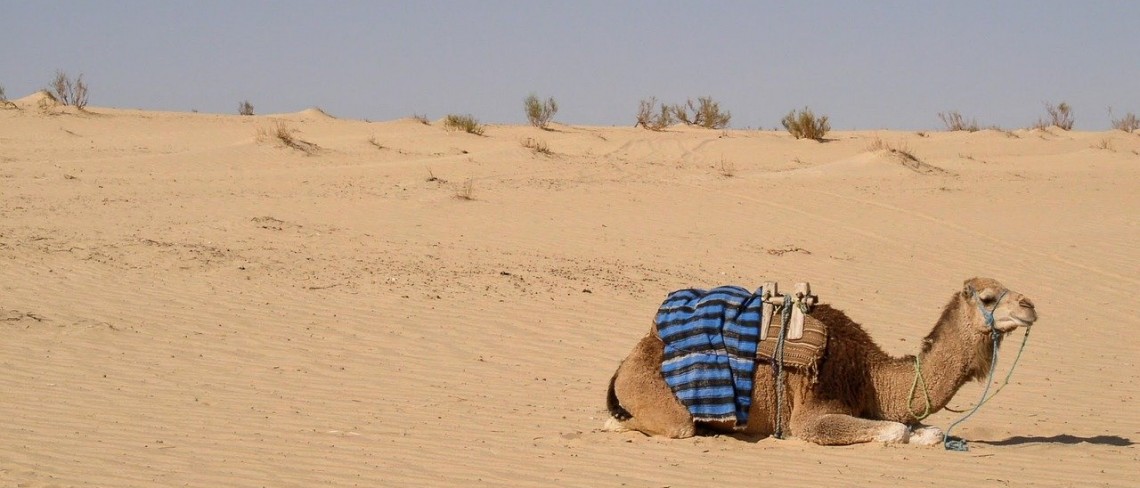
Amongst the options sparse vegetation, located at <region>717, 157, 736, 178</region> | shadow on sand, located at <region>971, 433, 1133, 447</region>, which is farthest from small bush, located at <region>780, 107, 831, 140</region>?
shadow on sand, located at <region>971, 433, 1133, 447</region>

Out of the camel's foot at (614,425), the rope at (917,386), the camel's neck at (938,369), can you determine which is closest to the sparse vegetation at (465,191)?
the camel's foot at (614,425)

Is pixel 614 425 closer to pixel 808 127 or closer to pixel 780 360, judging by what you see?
pixel 780 360

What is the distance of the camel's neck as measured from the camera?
6.88 m

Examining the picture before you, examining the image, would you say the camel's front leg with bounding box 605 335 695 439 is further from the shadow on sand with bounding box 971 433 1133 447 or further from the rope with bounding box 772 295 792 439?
the shadow on sand with bounding box 971 433 1133 447

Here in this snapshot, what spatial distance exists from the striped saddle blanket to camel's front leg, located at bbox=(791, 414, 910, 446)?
29cm

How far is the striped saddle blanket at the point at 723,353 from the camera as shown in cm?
707

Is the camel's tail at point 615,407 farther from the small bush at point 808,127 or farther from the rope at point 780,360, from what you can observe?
the small bush at point 808,127

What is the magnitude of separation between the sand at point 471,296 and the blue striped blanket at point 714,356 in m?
0.25

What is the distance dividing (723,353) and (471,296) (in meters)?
6.83

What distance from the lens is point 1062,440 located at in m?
7.77

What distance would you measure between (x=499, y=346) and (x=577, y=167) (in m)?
14.2

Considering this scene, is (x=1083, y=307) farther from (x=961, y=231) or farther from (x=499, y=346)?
(x=499, y=346)

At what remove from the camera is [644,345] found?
7.46 m

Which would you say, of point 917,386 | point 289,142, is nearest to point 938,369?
point 917,386
